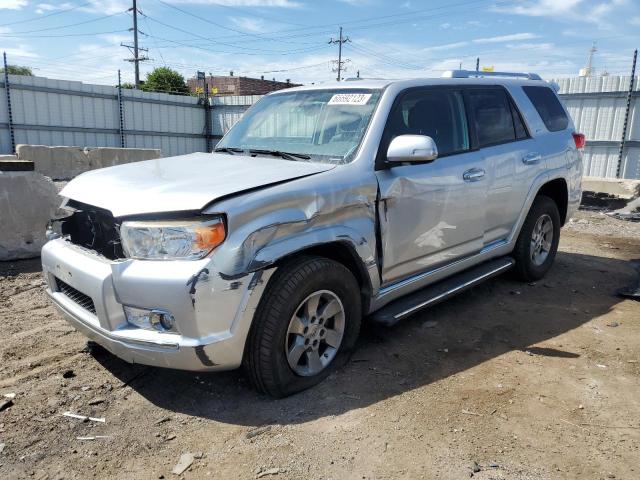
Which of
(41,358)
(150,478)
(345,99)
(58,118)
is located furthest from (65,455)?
(58,118)

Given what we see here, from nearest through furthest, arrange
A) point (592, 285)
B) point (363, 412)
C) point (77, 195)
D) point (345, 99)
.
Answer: point (363, 412)
point (77, 195)
point (345, 99)
point (592, 285)

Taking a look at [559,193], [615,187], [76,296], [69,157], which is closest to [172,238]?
[76,296]

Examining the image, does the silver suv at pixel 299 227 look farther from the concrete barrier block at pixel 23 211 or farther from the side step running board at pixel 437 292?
the concrete barrier block at pixel 23 211

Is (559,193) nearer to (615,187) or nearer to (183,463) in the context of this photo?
(183,463)

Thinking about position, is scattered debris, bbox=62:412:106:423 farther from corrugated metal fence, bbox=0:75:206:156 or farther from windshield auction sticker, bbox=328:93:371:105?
corrugated metal fence, bbox=0:75:206:156

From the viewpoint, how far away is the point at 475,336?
13.3 feet

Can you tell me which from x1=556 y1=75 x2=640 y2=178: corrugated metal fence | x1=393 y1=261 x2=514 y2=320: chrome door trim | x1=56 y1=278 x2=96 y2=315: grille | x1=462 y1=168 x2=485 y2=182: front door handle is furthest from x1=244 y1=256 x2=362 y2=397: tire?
x1=556 y1=75 x2=640 y2=178: corrugated metal fence

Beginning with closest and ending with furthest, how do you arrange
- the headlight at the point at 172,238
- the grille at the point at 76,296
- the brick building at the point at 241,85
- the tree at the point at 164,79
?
the headlight at the point at 172,238 → the grille at the point at 76,296 → the brick building at the point at 241,85 → the tree at the point at 164,79

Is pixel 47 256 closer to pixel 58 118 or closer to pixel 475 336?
pixel 475 336

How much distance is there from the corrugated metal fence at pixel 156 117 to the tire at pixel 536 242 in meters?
9.37

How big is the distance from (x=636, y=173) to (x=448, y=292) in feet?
37.9

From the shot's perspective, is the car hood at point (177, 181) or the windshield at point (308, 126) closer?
the car hood at point (177, 181)

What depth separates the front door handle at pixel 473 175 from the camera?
3.98 metres

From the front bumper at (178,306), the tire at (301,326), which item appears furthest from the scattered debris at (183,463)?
the tire at (301,326)
